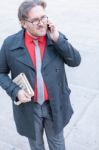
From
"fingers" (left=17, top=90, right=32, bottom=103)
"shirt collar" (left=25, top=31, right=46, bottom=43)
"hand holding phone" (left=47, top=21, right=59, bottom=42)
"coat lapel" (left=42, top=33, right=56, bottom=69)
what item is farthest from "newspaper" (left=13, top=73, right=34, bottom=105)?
"hand holding phone" (left=47, top=21, right=59, bottom=42)

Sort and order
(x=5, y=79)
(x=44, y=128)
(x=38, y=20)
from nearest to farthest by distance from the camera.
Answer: (x=38, y=20)
(x=5, y=79)
(x=44, y=128)

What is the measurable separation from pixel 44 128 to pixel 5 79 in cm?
65

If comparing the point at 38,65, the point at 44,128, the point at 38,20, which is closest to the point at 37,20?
the point at 38,20

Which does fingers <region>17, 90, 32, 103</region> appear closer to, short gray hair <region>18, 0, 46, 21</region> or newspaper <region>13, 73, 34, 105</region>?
newspaper <region>13, 73, 34, 105</region>

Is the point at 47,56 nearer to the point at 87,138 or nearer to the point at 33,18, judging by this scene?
the point at 33,18

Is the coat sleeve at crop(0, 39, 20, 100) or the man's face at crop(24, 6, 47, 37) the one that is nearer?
the man's face at crop(24, 6, 47, 37)

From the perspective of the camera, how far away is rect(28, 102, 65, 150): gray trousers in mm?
3102

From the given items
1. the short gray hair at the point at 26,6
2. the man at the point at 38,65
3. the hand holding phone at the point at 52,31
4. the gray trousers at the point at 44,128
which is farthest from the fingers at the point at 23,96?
the short gray hair at the point at 26,6

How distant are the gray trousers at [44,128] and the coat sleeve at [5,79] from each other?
0.23 metres

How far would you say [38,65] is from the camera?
2.89 metres

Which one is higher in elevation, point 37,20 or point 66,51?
point 37,20

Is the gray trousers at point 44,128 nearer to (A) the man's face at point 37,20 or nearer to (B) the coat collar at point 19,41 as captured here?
(B) the coat collar at point 19,41

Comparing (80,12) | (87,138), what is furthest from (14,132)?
(80,12)

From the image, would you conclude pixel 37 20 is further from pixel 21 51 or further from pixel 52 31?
pixel 21 51
